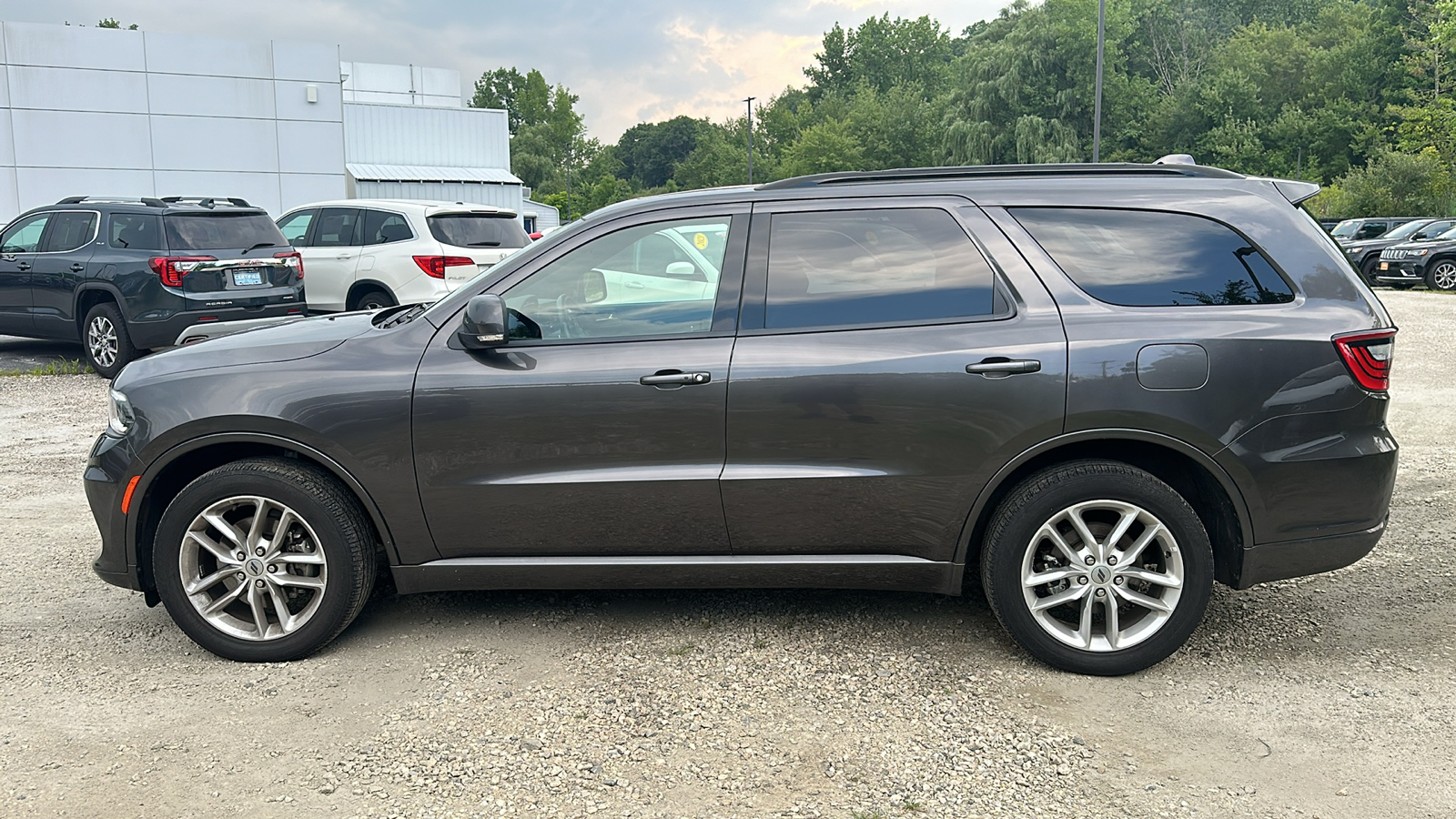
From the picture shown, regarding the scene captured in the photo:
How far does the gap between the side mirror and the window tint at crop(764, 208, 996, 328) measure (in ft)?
3.04

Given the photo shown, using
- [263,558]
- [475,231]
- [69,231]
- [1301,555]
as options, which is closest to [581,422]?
A: [263,558]

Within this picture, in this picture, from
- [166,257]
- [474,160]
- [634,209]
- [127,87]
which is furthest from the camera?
[474,160]

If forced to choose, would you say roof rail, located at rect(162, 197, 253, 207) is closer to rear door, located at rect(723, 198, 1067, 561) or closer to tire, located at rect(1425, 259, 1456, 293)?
rear door, located at rect(723, 198, 1067, 561)

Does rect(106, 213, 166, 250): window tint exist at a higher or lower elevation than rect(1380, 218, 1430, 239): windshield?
lower

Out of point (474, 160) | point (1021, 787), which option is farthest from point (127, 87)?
point (1021, 787)

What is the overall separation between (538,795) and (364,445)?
4.84ft

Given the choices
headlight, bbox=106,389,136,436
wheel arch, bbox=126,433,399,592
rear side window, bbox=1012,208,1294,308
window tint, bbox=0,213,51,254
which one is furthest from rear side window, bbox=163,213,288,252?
rear side window, bbox=1012,208,1294,308

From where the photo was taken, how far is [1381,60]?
178ft

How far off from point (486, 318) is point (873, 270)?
137cm

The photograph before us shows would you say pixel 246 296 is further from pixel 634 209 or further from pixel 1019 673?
pixel 1019 673

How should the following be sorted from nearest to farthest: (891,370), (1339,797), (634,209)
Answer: (1339,797), (891,370), (634,209)

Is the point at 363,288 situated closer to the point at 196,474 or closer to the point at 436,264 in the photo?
the point at 436,264

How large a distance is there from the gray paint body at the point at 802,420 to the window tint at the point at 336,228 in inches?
366

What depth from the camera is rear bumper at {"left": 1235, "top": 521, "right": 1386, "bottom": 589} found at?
3812 millimetres
